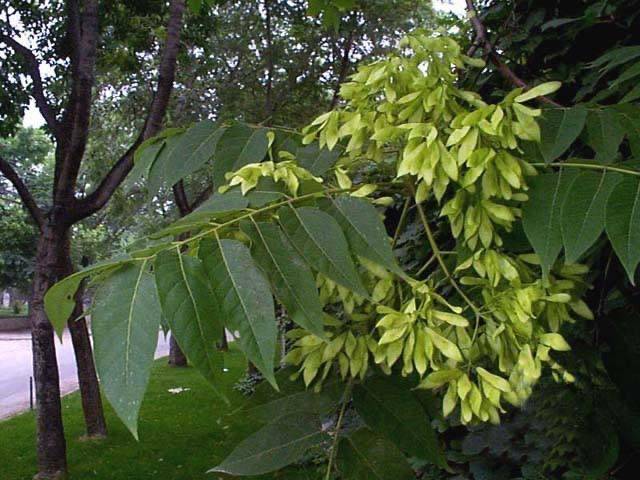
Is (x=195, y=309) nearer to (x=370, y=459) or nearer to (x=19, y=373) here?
(x=370, y=459)

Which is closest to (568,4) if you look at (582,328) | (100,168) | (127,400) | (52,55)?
(582,328)

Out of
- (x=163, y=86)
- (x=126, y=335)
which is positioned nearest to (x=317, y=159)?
(x=126, y=335)

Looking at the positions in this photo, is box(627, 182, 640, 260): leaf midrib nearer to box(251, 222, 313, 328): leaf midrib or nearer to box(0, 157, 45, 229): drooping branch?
box(251, 222, 313, 328): leaf midrib

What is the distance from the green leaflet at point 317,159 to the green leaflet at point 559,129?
368mm

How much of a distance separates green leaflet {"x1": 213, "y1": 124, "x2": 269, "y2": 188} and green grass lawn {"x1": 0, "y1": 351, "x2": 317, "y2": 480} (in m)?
4.25

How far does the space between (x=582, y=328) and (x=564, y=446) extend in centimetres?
41

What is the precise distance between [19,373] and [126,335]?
16967 mm

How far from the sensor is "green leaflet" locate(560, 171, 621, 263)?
88 cm

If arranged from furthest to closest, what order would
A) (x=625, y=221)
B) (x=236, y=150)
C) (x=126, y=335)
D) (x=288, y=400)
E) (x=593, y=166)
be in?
(x=236, y=150) < (x=288, y=400) < (x=593, y=166) < (x=625, y=221) < (x=126, y=335)

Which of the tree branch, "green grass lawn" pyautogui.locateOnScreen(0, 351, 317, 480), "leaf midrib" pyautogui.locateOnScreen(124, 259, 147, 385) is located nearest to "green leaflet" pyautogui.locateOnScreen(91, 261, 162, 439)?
"leaf midrib" pyautogui.locateOnScreen(124, 259, 147, 385)

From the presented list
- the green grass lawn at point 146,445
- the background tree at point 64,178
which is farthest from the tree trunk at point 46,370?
the green grass lawn at point 146,445

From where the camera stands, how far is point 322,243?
90 cm

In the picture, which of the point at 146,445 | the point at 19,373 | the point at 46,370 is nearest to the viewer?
the point at 46,370

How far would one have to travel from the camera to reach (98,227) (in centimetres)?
2328
